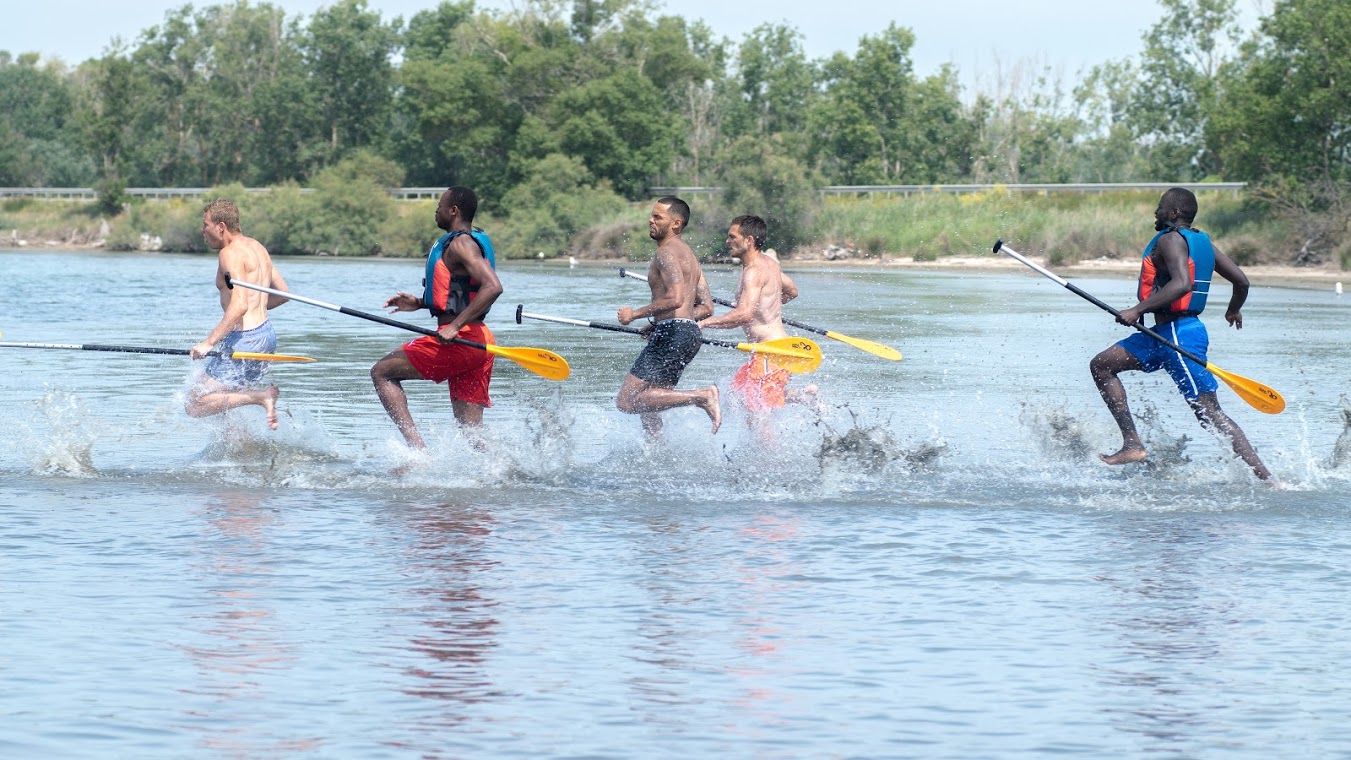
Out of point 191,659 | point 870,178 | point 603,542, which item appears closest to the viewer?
point 191,659

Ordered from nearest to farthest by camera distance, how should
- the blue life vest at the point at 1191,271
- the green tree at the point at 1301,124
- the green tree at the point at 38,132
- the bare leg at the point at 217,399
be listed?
the blue life vest at the point at 1191,271 < the bare leg at the point at 217,399 < the green tree at the point at 1301,124 < the green tree at the point at 38,132

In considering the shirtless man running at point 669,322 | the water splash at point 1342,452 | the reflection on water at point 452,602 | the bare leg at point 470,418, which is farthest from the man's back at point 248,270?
the water splash at point 1342,452

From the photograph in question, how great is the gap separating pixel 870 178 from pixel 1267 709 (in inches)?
3067

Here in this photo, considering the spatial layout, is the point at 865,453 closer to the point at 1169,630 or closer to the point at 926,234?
the point at 1169,630

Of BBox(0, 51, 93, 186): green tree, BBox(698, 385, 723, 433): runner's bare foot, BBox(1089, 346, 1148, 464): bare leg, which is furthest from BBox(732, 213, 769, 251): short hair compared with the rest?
BBox(0, 51, 93, 186): green tree

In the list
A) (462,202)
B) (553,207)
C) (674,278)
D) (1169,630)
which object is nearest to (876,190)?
(553,207)

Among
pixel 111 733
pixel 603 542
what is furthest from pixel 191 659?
pixel 603 542

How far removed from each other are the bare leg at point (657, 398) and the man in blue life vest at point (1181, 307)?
8.24 feet

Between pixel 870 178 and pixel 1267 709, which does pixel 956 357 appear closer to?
pixel 1267 709

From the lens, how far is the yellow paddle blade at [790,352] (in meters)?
12.3

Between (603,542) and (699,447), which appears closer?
(603,542)

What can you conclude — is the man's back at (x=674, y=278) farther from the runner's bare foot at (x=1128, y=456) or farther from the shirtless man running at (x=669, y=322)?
the runner's bare foot at (x=1128, y=456)

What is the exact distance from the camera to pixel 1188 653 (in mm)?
7484

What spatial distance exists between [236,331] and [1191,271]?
20.2 feet
